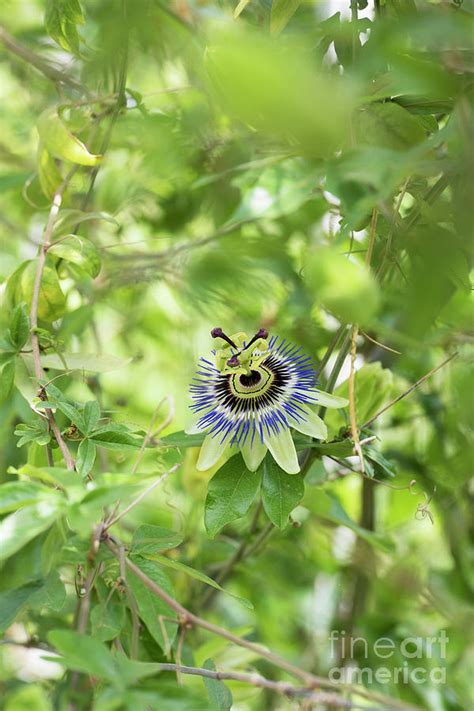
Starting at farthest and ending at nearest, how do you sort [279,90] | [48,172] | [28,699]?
1. [28,699]
2. [48,172]
3. [279,90]

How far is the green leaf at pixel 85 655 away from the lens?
575mm

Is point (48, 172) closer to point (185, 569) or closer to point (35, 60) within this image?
point (35, 60)

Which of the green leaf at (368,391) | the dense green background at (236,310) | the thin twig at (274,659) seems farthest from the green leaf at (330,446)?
the thin twig at (274,659)

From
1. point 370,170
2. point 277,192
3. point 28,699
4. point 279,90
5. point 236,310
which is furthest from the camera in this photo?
point 28,699

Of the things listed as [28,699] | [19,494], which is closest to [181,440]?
[19,494]

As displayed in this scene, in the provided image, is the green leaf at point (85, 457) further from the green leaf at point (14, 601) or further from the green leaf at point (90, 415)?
the green leaf at point (14, 601)

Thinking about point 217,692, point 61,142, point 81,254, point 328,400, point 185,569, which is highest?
point 61,142

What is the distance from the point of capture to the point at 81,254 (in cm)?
90

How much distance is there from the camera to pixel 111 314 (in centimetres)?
170

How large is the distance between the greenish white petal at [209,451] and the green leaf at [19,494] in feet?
0.69

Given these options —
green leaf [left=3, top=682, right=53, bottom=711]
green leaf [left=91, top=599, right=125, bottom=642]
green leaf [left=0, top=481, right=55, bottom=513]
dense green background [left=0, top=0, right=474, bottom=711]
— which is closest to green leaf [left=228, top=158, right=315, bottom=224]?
dense green background [left=0, top=0, right=474, bottom=711]

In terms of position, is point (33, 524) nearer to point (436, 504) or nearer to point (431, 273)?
point (431, 273)

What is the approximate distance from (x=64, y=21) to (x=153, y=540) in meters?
0.62

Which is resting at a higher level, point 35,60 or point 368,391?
point 35,60
